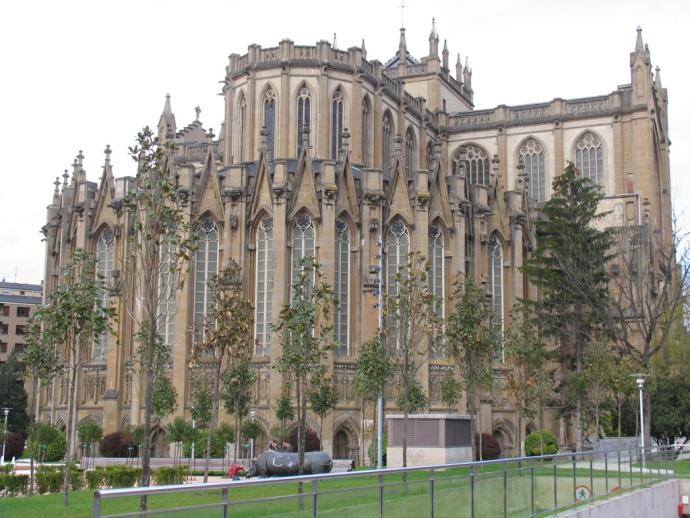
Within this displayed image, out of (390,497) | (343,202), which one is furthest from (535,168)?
(390,497)

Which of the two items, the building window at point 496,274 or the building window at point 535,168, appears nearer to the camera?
the building window at point 496,274

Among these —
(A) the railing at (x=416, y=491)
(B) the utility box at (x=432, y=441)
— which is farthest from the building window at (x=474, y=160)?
(A) the railing at (x=416, y=491)

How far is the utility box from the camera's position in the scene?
34750 mm

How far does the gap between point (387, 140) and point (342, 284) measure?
17105 mm

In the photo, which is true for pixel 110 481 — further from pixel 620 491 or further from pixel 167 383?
pixel 167 383

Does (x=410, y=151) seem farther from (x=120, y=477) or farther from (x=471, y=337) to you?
(x=120, y=477)

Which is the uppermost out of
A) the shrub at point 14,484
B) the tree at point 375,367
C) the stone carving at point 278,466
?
the tree at point 375,367

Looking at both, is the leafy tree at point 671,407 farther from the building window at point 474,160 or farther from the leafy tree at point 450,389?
the building window at point 474,160

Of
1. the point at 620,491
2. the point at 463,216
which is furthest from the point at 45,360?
the point at 463,216

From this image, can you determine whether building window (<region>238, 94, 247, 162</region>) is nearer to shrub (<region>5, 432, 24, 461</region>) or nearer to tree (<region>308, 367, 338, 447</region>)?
tree (<region>308, 367, 338, 447</region>)

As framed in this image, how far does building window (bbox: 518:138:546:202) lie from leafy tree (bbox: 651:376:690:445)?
70.1 feet

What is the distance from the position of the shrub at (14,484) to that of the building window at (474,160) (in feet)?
171

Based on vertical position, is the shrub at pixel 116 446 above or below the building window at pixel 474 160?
below

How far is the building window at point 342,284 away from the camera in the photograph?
5159 cm
